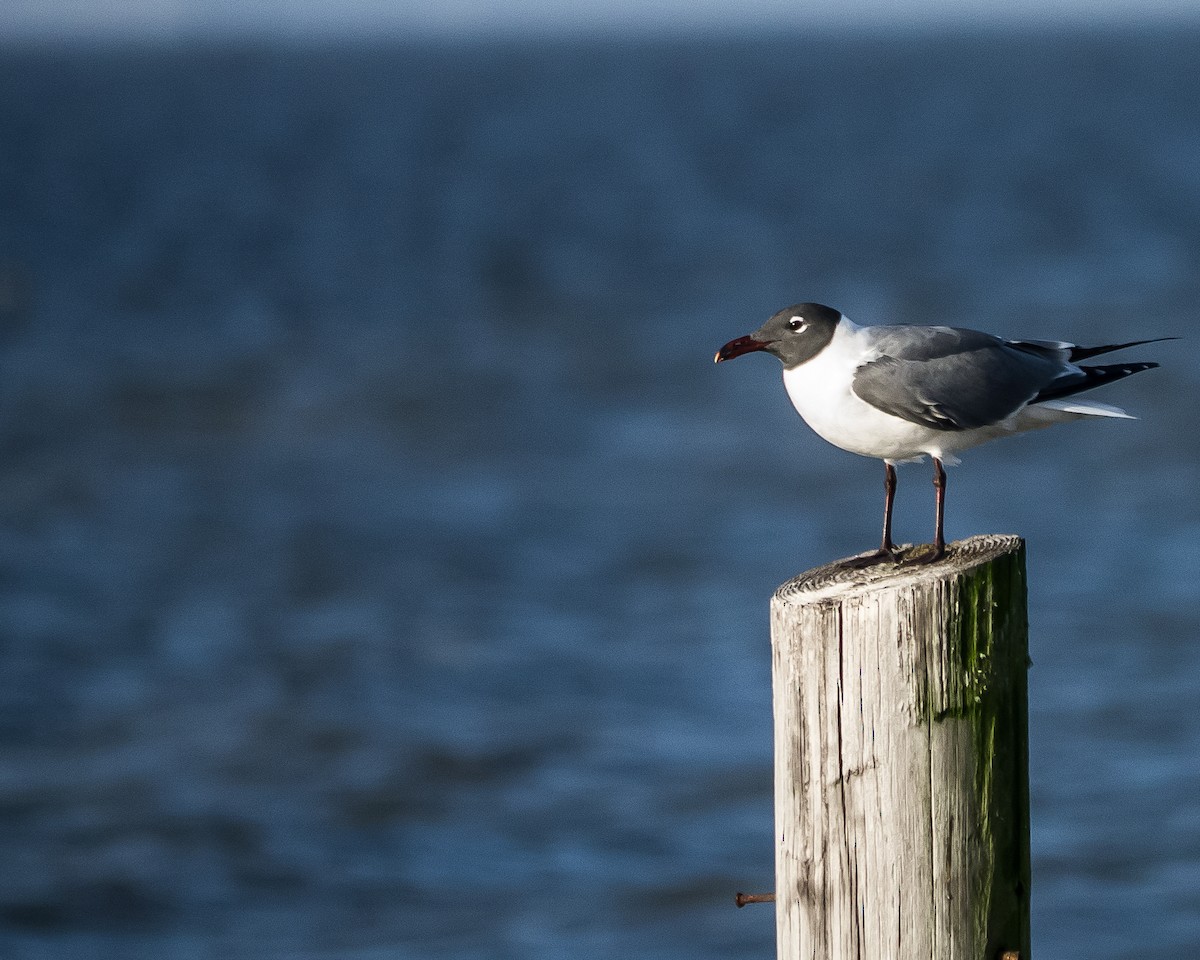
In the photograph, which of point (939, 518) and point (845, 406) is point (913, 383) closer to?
point (845, 406)

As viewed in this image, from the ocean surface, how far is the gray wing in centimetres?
414

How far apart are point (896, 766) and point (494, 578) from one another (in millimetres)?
10046

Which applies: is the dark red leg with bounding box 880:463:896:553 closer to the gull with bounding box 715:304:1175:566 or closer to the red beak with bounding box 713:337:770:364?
the gull with bounding box 715:304:1175:566

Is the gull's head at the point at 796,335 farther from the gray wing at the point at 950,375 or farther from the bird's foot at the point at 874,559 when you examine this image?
the bird's foot at the point at 874,559

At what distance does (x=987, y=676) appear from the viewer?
3588 millimetres

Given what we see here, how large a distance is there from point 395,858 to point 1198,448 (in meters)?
11.0

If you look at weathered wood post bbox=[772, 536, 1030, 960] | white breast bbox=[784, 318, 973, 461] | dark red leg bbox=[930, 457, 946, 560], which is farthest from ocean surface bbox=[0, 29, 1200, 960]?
weathered wood post bbox=[772, 536, 1030, 960]

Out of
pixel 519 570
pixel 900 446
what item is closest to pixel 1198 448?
pixel 519 570

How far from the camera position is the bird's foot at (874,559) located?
4.09 meters

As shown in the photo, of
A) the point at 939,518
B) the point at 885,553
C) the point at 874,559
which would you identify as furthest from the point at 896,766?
the point at 939,518

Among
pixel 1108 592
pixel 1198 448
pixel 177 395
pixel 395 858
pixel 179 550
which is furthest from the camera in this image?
pixel 177 395

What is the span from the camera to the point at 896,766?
3492mm

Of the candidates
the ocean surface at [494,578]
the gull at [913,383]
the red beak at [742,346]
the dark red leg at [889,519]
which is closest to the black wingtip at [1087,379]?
the gull at [913,383]

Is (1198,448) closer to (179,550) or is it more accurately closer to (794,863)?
(179,550)
